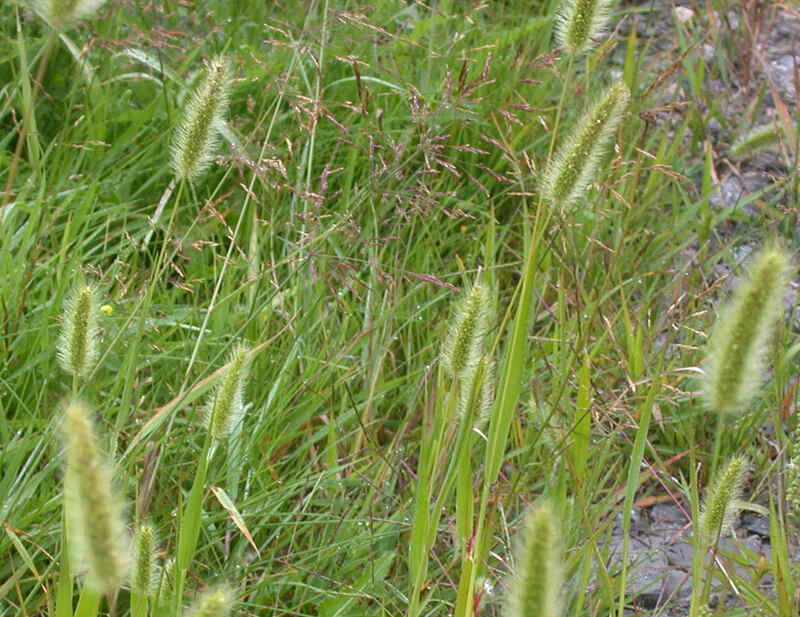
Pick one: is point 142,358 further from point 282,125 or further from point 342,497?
point 282,125

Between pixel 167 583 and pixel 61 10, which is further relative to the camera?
pixel 167 583

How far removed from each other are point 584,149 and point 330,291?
1.10 m

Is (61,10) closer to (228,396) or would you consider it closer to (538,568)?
(228,396)

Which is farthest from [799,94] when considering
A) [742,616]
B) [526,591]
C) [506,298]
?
[526,591]

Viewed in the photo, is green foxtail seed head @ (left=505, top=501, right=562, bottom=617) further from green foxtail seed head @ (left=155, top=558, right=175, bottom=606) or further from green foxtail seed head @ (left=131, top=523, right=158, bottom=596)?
green foxtail seed head @ (left=155, top=558, right=175, bottom=606)

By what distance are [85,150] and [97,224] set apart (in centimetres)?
21

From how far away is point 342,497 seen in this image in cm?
211

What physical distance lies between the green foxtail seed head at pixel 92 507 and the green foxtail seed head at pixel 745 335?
69cm

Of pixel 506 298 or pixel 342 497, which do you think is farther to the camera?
pixel 506 298

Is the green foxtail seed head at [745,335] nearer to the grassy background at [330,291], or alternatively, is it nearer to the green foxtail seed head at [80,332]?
the grassy background at [330,291]

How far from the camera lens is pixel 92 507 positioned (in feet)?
3.27

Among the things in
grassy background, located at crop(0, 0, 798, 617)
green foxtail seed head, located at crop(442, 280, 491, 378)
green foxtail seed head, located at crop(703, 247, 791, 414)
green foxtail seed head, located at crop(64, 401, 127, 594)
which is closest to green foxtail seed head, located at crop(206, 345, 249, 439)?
grassy background, located at crop(0, 0, 798, 617)

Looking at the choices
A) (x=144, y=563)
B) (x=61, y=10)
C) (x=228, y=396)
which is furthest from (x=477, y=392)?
(x=61, y=10)

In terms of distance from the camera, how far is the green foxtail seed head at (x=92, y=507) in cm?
98
